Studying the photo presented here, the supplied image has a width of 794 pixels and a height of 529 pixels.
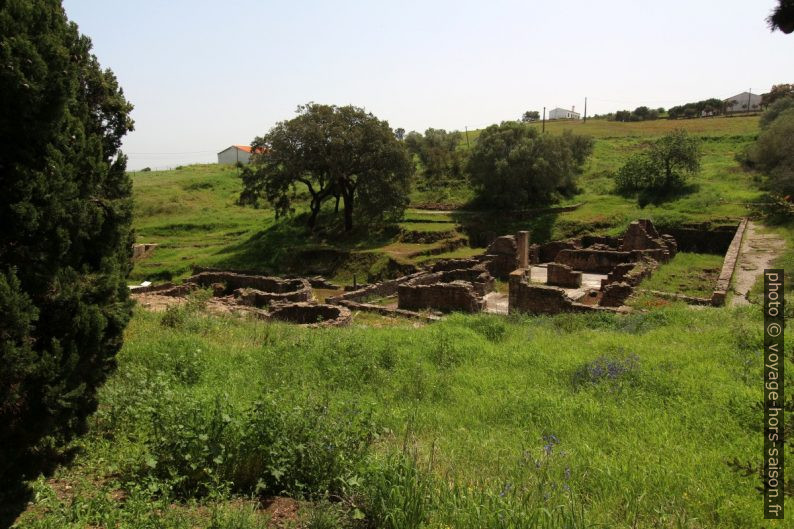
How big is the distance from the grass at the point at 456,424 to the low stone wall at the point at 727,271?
522 cm

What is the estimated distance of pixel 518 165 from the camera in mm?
34125

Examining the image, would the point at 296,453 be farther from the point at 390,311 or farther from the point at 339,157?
the point at 339,157

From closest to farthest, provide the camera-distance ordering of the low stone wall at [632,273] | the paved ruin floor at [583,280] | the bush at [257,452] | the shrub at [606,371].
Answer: the bush at [257,452] < the shrub at [606,371] < the low stone wall at [632,273] < the paved ruin floor at [583,280]

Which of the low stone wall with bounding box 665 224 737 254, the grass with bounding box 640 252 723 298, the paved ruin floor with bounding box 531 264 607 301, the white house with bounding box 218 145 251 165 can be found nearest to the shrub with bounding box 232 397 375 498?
the paved ruin floor with bounding box 531 264 607 301

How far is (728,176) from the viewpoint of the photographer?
3909 cm

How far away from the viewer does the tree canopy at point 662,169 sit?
36.1 m

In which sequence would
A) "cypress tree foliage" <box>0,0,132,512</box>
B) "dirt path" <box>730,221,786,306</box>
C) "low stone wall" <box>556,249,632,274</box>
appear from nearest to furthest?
"cypress tree foliage" <box>0,0,132,512</box>, "dirt path" <box>730,221,786,306</box>, "low stone wall" <box>556,249,632,274</box>

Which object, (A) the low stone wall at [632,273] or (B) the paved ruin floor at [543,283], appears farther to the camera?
(A) the low stone wall at [632,273]

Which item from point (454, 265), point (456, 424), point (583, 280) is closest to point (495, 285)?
point (454, 265)

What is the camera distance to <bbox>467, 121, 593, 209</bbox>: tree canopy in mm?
34000

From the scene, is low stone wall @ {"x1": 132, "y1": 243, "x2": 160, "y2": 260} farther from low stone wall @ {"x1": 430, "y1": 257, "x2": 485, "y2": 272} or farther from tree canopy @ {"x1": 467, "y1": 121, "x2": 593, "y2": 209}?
tree canopy @ {"x1": 467, "y1": 121, "x2": 593, "y2": 209}

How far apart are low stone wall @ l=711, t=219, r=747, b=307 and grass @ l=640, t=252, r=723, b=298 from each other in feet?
2.36

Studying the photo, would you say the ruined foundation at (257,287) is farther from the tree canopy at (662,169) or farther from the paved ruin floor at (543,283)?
the tree canopy at (662,169)

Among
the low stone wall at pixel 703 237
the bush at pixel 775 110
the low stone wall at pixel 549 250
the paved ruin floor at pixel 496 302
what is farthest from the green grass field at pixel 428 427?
the bush at pixel 775 110
